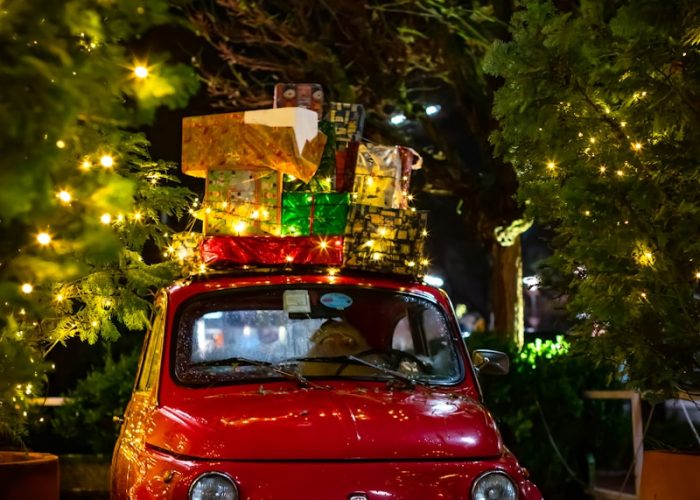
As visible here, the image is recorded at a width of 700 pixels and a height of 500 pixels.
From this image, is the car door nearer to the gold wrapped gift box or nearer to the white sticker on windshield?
the white sticker on windshield

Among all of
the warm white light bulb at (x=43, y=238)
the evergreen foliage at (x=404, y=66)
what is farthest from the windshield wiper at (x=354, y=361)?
the evergreen foliage at (x=404, y=66)

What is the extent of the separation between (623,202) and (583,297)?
67 cm

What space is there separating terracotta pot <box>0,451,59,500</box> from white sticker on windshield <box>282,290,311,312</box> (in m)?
2.00

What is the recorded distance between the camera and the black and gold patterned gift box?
647 centimetres

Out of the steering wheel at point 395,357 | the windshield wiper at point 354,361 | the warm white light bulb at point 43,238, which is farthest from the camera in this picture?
the steering wheel at point 395,357

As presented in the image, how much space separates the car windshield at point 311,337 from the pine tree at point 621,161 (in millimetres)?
1010

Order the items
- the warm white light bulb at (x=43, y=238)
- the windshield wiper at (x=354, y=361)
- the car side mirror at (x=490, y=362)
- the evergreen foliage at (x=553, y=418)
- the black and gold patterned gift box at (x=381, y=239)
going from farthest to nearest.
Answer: the evergreen foliage at (x=553, y=418)
the black and gold patterned gift box at (x=381, y=239)
the car side mirror at (x=490, y=362)
the windshield wiper at (x=354, y=361)
the warm white light bulb at (x=43, y=238)

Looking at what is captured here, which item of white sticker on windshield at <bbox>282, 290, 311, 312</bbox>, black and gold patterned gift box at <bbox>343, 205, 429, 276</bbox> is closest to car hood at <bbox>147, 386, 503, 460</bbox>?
white sticker on windshield at <bbox>282, 290, 311, 312</bbox>

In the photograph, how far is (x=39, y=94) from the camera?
3.61m

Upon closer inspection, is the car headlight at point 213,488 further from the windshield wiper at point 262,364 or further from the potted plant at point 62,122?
the windshield wiper at point 262,364

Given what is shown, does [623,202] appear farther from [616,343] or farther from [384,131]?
[384,131]

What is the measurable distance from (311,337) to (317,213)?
84cm

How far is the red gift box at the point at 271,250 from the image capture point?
6.34 meters

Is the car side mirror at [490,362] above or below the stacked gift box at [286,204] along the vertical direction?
below
